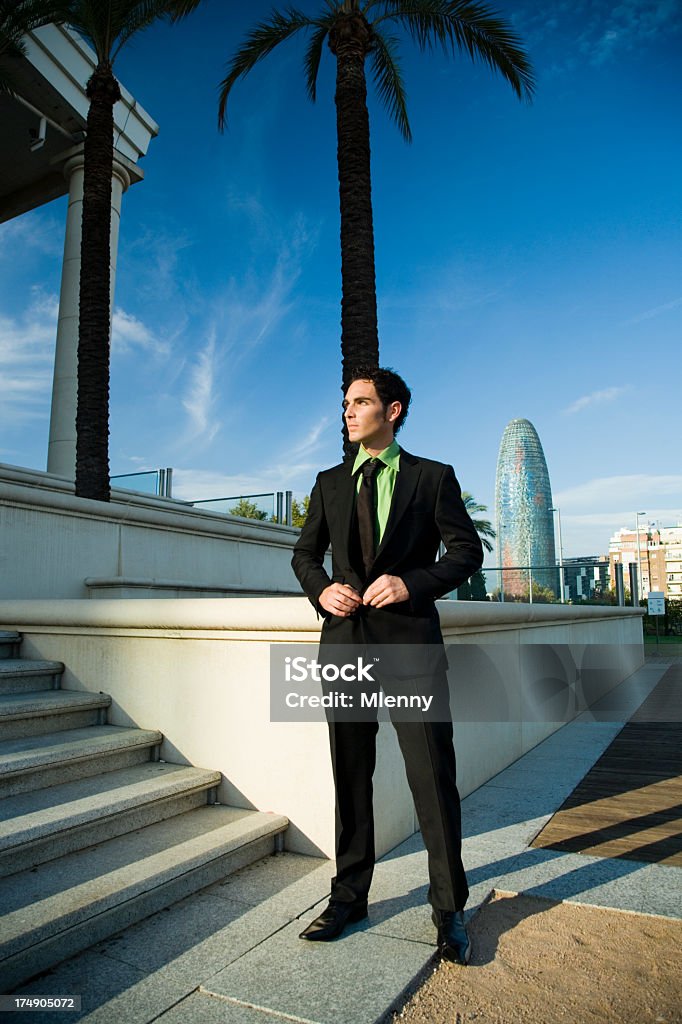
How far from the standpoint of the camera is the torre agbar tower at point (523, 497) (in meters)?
175

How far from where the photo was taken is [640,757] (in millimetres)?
5617

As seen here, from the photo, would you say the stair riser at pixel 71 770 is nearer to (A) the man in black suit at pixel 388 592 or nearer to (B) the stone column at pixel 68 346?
(A) the man in black suit at pixel 388 592

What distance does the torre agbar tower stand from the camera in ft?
575

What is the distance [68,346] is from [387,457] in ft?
49.3

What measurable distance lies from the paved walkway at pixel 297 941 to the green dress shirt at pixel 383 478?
143 centimetres

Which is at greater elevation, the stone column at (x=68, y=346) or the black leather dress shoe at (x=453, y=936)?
the stone column at (x=68, y=346)

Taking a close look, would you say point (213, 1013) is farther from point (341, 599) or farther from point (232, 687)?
point (232, 687)

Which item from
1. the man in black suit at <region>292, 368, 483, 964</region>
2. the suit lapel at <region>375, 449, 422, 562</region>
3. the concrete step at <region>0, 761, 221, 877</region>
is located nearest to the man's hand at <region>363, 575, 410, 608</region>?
the man in black suit at <region>292, 368, 483, 964</region>

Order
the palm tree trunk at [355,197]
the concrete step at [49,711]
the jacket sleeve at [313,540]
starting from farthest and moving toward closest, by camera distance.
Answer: the palm tree trunk at [355,197] → the concrete step at [49,711] → the jacket sleeve at [313,540]

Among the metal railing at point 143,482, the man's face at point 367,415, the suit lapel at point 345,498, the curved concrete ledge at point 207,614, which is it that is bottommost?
the curved concrete ledge at point 207,614

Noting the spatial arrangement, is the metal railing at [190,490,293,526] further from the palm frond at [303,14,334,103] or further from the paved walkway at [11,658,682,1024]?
the paved walkway at [11,658,682,1024]

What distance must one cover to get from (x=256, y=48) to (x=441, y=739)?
35.8ft

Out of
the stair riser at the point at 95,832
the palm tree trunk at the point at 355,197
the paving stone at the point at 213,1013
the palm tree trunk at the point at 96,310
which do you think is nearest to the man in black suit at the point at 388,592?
the paving stone at the point at 213,1013

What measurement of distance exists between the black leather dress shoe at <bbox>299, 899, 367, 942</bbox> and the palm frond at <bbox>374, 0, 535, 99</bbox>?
34.9 feet
